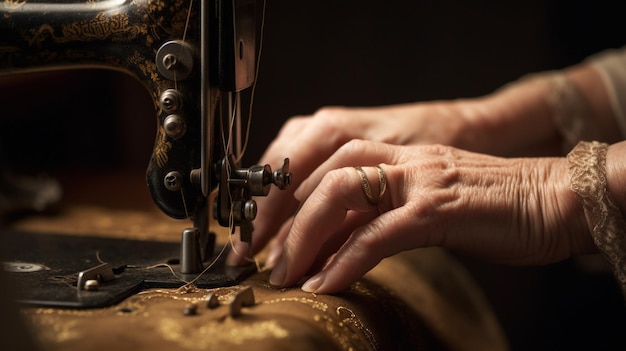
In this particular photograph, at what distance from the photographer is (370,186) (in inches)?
35.5

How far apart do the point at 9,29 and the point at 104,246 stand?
0.32m

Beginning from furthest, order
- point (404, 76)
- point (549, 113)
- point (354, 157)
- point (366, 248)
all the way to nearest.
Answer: point (404, 76) < point (549, 113) < point (354, 157) < point (366, 248)

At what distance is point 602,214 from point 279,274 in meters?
0.39

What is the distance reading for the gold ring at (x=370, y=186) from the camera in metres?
0.90

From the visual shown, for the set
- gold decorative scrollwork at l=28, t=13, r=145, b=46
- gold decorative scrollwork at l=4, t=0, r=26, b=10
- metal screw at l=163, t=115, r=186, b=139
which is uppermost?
gold decorative scrollwork at l=4, t=0, r=26, b=10

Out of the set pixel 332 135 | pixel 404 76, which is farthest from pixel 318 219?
pixel 404 76

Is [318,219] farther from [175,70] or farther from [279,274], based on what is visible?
[175,70]

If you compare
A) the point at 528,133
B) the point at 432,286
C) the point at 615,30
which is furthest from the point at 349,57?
the point at 432,286

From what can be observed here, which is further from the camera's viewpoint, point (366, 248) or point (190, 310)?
point (366, 248)

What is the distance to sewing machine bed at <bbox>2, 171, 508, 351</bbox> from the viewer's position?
70 cm

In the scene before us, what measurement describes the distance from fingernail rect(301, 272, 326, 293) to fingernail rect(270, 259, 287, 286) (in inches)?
1.3

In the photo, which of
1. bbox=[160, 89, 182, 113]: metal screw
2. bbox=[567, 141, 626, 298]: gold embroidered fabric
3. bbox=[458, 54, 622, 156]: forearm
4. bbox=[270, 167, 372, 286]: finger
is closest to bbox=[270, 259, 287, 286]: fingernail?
bbox=[270, 167, 372, 286]: finger

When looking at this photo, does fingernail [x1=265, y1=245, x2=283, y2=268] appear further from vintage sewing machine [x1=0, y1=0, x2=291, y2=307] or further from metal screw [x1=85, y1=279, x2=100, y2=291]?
metal screw [x1=85, y1=279, x2=100, y2=291]

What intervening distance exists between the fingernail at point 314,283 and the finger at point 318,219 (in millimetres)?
24
